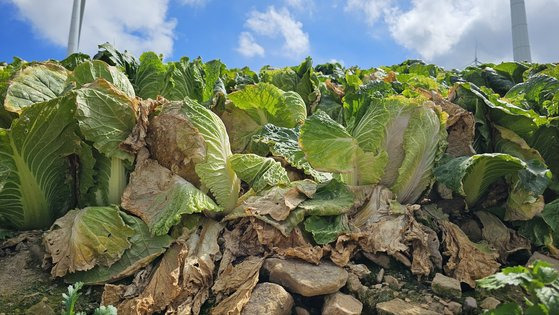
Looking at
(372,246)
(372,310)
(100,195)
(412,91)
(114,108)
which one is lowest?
(372,310)

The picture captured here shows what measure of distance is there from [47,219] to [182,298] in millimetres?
1870

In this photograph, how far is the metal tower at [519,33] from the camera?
26.8 m

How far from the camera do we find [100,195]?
4.65 metres

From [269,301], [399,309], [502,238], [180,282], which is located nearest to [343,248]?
[399,309]

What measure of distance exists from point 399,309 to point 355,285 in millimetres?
426

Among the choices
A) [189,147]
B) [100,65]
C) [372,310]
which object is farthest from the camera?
[100,65]

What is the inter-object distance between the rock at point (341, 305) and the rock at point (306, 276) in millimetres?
77

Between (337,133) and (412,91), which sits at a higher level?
(412,91)

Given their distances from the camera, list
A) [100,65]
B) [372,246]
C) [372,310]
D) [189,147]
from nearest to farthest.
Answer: [372,310] < [372,246] < [189,147] < [100,65]

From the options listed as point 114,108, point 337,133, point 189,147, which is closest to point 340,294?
point 337,133

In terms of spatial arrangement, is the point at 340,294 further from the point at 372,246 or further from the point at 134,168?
the point at 134,168

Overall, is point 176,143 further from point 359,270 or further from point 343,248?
point 359,270

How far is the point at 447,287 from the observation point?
3729 millimetres

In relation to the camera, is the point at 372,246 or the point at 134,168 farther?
the point at 134,168
